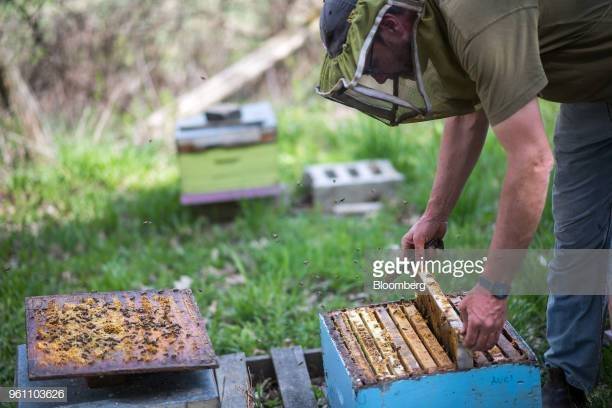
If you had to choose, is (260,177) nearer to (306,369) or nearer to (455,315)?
(306,369)

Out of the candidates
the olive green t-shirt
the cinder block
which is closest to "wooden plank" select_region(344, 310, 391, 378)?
the olive green t-shirt

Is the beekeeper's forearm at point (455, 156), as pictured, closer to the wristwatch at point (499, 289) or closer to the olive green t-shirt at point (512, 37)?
the olive green t-shirt at point (512, 37)

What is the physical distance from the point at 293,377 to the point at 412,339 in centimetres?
80

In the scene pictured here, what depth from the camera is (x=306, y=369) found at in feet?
9.72

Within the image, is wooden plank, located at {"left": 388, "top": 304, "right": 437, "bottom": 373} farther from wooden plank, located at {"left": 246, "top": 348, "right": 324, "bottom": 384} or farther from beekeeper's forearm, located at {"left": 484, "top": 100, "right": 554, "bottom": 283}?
wooden plank, located at {"left": 246, "top": 348, "right": 324, "bottom": 384}

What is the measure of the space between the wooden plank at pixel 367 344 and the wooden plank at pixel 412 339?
102 millimetres

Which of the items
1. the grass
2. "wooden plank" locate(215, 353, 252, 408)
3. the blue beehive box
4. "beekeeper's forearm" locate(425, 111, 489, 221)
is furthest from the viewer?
the grass

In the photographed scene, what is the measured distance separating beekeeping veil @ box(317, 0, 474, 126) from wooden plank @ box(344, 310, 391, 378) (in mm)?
665

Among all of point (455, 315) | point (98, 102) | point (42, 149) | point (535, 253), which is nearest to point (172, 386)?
point (455, 315)

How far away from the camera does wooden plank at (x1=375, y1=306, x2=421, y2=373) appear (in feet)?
7.00

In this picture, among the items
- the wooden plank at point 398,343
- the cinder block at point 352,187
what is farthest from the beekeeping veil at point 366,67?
the cinder block at point 352,187

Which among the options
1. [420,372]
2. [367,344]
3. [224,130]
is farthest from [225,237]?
[420,372]

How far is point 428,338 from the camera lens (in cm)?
228

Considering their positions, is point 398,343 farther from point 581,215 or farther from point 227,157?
point 227,157
